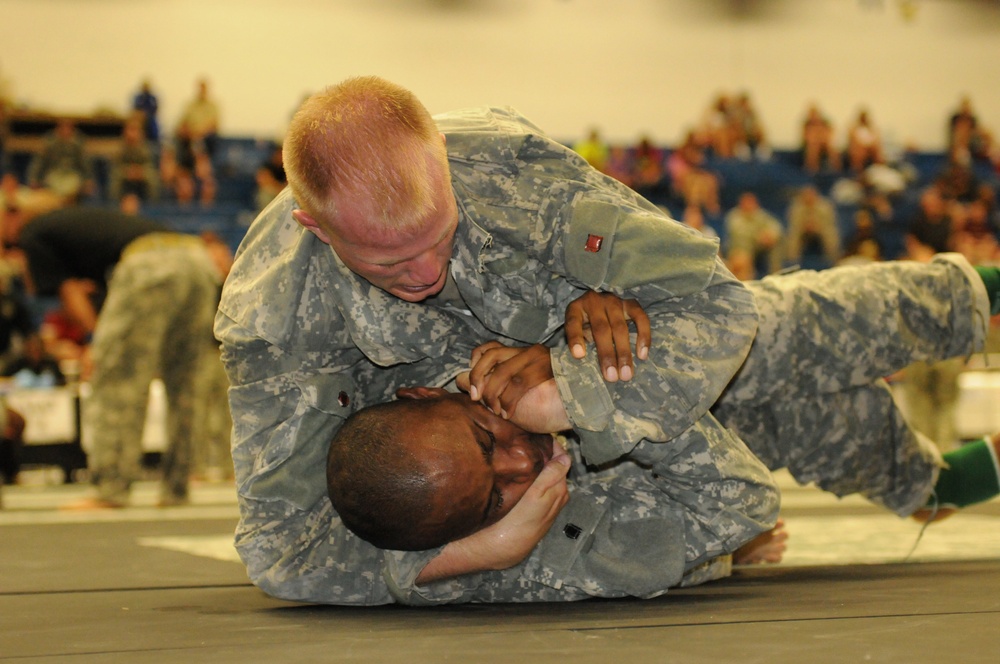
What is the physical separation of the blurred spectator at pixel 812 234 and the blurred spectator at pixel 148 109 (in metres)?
6.70

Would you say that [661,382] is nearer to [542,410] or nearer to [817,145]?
[542,410]

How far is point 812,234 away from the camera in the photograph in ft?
36.6

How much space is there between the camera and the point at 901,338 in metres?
2.31

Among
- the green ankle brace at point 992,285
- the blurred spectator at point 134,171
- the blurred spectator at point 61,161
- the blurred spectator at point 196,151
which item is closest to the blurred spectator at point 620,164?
the blurred spectator at point 196,151

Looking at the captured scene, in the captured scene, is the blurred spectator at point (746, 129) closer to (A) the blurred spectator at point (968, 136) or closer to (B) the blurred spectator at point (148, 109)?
(A) the blurred spectator at point (968, 136)

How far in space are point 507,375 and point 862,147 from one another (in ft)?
40.2

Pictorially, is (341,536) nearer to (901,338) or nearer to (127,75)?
(901,338)

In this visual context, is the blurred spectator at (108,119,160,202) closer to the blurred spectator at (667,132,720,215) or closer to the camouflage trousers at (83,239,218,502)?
the blurred spectator at (667,132,720,215)

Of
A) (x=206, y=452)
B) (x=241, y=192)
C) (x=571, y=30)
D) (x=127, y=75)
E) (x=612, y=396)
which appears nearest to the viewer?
(x=612, y=396)

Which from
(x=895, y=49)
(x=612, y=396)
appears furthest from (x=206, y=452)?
(x=895, y=49)

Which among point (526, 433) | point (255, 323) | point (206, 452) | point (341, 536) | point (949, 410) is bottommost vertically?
point (206, 452)

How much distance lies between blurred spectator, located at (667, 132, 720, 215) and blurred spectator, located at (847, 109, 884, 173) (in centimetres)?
194

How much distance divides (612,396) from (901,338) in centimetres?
82

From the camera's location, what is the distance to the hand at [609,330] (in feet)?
6.03
